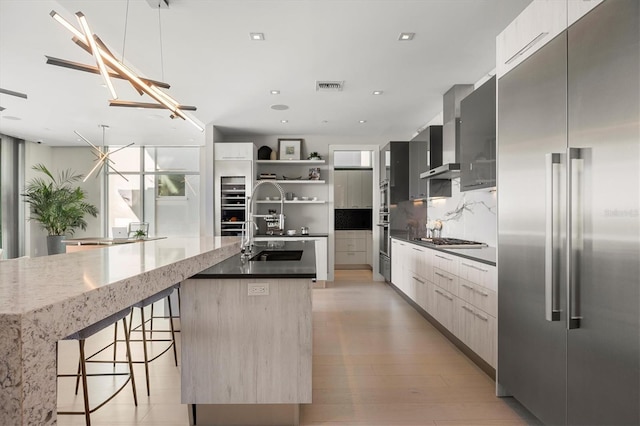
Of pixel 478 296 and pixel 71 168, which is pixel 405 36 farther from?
pixel 71 168

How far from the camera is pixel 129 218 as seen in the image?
344 inches

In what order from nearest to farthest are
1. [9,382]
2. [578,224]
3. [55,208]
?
[9,382] → [578,224] → [55,208]

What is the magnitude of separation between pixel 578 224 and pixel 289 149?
5910mm

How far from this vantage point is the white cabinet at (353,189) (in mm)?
8805

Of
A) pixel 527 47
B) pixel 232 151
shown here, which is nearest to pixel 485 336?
pixel 527 47

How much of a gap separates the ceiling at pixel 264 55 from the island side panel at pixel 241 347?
2.18 metres

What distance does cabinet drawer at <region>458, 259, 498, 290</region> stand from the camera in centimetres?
262

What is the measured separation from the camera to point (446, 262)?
3.59 m

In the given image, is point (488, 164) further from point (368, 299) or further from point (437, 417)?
point (368, 299)

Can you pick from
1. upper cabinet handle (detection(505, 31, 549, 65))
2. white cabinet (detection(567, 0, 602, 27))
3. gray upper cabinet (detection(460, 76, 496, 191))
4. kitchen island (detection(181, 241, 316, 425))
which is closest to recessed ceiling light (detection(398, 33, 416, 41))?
gray upper cabinet (detection(460, 76, 496, 191))

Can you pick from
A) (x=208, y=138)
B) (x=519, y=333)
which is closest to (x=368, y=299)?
(x=519, y=333)

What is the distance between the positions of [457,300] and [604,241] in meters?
1.92

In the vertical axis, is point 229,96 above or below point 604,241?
above

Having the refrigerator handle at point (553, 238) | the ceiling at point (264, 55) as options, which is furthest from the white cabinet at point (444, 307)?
the ceiling at point (264, 55)
